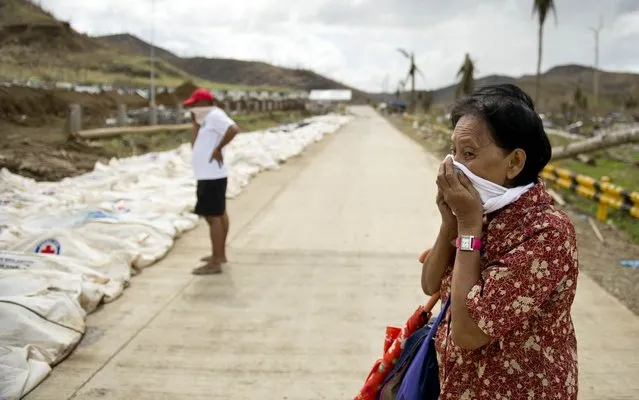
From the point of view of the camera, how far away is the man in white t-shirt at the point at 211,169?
5945 mm

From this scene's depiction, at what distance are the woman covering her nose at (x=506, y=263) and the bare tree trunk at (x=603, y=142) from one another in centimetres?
797

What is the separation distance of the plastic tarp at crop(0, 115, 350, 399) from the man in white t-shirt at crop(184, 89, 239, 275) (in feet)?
2.30

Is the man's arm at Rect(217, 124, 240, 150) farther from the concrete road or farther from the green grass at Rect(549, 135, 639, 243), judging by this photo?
the green grass at Rect(549, 135, 639, 243)

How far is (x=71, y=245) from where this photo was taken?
5.52 metres

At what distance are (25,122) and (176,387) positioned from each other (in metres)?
15.9

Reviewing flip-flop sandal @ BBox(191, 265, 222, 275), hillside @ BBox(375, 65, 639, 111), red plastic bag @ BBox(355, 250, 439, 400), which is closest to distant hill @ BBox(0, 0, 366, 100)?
flip-flop sandal @ BBox(191, 265, 222, 275)

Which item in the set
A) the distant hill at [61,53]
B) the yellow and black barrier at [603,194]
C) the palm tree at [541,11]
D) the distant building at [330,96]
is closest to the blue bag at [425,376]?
the yellow and black barrier at [603,194]

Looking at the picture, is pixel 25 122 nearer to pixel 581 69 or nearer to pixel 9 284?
pixel 9 284

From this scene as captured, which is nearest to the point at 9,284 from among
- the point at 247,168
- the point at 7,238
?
the point at 7,238

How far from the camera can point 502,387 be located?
5.80 ft

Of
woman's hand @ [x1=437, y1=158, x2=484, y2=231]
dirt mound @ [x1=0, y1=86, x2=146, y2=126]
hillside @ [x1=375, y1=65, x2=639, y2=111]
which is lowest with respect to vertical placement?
woman's hand @ [x1=437, y1=158, x2=484, y2=231]

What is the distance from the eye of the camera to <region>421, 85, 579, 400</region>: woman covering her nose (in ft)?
5.48

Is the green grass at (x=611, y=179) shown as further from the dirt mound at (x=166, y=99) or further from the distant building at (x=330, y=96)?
the distant building at (x=330, y=96)

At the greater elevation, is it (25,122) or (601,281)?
(25,122)
